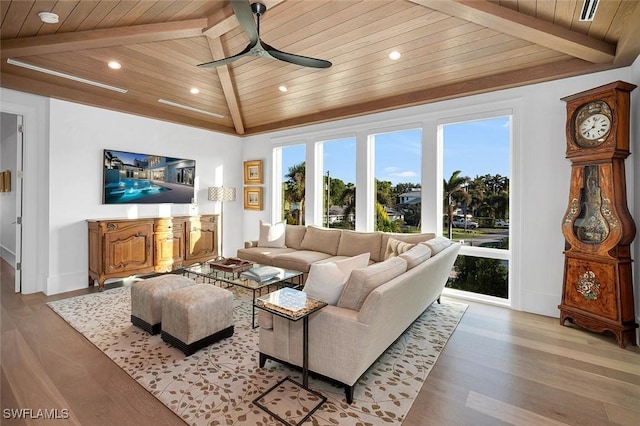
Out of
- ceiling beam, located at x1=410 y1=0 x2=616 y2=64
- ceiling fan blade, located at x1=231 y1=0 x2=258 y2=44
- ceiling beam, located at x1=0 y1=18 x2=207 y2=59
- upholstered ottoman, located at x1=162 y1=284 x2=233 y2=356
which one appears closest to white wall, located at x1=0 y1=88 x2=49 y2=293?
ceiling beam, located at x1=0 y1=18 x2=207 y2=59

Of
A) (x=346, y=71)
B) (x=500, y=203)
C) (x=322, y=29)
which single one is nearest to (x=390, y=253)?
(x=500, y=203)

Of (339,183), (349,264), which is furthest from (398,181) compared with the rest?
(349,264)

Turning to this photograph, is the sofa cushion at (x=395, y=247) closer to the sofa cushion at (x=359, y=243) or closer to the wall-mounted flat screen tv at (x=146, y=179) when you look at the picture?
the sofa cushion at (x=359, y=243)

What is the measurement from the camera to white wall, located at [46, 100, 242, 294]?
14.2ft

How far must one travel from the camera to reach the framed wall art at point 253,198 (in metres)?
6.64

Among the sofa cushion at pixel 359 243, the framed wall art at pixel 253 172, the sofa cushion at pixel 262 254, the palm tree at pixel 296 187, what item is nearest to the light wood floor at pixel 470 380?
the sofa cushion at pixel 359 243

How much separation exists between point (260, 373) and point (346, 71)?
3.75 m

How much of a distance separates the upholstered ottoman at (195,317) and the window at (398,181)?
301 cm

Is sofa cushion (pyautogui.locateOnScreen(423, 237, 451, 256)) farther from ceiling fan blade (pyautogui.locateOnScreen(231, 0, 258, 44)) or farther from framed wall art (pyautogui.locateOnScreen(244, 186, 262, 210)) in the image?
framed wall art (pyautogui.locateOnScreen(244, 186, 262, 210))

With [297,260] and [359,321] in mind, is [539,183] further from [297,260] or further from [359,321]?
[297,260]

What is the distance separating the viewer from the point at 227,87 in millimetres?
4930

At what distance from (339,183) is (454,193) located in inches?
80.1

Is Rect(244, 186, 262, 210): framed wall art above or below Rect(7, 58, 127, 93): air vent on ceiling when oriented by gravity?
below

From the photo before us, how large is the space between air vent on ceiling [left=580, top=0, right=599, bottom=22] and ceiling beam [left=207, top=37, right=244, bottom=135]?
3635 mm
